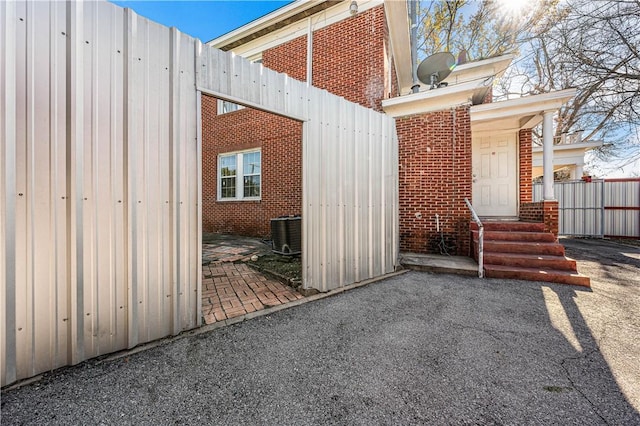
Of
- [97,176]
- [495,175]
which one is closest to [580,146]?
[495,175]

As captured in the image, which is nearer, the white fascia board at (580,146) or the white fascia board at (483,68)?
the white fascia board at (483,68)

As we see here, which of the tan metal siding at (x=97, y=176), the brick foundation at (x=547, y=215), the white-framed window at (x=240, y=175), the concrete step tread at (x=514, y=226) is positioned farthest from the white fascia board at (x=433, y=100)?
the white-framed window at (x=240, y=175)

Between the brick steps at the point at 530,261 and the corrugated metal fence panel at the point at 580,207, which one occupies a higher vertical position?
the corrugated metal fence panel at the point at 580,207

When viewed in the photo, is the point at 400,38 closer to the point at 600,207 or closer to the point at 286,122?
the point at 286,122

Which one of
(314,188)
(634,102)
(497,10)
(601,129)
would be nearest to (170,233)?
(314,188)

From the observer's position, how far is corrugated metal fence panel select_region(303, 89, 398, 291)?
11.2 feet

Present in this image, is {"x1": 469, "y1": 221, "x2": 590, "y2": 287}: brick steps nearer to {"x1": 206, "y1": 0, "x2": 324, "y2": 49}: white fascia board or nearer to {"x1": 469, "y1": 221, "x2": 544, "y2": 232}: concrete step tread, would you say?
{"x1": 469, "y1": 221, "x2": 544, "y2": 232}: concrete step tread

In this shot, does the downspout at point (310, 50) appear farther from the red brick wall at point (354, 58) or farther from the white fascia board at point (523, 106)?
the white fascia board at point (523, 106)

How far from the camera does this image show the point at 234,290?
11.6ft

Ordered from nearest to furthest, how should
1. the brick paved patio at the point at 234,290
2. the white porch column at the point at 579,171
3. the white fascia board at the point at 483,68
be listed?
the brick paved patio at the point at 234,290 → the white fascia board at the point at 483,68 → the white porch column at the point at 579,171

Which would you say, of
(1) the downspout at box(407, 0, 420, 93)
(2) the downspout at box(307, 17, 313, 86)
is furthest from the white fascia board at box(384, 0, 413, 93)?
(2) the downspout at box(307, 17, 313, 86)

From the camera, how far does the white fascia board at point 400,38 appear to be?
6570 mm

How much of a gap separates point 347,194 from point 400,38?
6.84 metres

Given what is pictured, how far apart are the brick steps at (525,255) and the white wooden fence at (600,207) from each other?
6806mm
